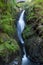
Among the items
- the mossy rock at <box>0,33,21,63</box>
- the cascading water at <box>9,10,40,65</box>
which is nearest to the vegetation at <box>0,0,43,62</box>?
the mossy rock at <box>0,33,21,63</box>

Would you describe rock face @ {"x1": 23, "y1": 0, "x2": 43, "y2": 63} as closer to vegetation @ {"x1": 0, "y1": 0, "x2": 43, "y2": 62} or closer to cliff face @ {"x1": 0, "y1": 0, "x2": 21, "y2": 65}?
vegetation @ {"x1": 0, "y1": 0, "x2": 43, "y2": 62}

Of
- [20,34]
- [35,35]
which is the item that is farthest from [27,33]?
[20,34]

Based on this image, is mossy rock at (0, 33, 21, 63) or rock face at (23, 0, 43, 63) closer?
mossy rock at (0, 33, 21, 63)

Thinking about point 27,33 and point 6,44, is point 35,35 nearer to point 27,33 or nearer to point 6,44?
point 27,33

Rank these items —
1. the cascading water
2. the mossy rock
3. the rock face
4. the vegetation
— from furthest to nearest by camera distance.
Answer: the cascading water → the rock face → the vegetation → the mossy rock

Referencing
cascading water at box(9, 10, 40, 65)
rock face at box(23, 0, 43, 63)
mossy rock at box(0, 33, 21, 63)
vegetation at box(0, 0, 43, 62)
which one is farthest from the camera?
cascading water at box(9, 10, 40, 65)

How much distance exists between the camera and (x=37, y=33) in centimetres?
1023

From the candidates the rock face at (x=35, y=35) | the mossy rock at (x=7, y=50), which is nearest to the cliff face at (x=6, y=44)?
the mossy rock at (x=7, y=50)

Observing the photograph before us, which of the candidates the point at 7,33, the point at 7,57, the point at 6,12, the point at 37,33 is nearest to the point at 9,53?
the point at 7,57

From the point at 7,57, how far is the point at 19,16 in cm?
508

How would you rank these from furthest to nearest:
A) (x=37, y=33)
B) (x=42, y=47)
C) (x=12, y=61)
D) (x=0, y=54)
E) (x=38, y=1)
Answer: (x=38, y=1), (x=37, y=33), (x=42, y=47), (x=12, y=61), (x=0, y=54)

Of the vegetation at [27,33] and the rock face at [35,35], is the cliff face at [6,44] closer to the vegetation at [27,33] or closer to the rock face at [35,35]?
the vegetation at [27,33]

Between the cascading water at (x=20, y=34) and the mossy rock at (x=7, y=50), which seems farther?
the cascading water at (x=20, y=34)

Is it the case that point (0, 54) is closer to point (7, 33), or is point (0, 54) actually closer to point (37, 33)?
point (7, 33)
